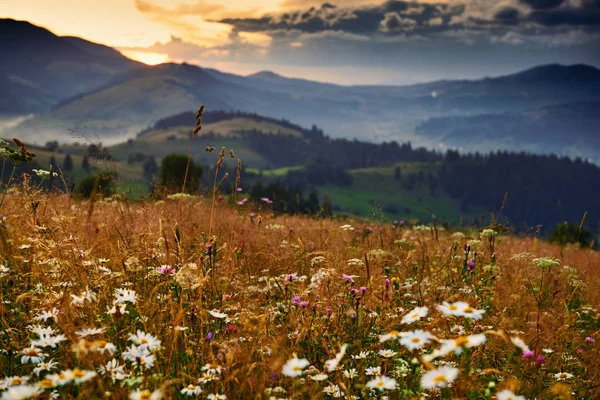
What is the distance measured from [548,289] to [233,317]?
5.22 m

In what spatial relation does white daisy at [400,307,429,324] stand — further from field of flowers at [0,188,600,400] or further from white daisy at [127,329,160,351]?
white daisy at [127,329,160,351]

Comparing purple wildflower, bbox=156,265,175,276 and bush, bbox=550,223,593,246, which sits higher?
purple wildflower, bbox=156,265,175,276

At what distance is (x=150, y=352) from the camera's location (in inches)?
120

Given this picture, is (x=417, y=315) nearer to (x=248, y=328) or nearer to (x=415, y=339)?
(x=415, y=339)

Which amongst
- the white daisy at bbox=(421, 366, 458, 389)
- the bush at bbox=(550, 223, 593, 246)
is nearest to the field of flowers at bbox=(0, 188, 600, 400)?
the white daisy at bbox=(421, 366, 458, 389)

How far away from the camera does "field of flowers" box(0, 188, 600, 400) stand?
294 cm

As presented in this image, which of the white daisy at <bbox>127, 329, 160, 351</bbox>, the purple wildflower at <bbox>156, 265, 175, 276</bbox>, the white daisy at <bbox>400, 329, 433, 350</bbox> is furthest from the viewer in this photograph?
the purple wildflower at <bbox>156, 265, 175, 276</bbox>

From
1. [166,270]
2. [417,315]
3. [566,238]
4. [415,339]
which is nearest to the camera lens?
[415,339]

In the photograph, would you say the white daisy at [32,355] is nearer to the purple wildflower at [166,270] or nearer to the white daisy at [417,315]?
the purple wildflower at [166,270]

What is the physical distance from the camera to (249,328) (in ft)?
12.4

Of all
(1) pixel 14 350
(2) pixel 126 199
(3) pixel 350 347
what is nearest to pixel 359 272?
(3) pixel 350 347

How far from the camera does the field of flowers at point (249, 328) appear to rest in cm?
294

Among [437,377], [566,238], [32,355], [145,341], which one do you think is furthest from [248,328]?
[566,238]

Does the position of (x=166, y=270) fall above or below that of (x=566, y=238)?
above
